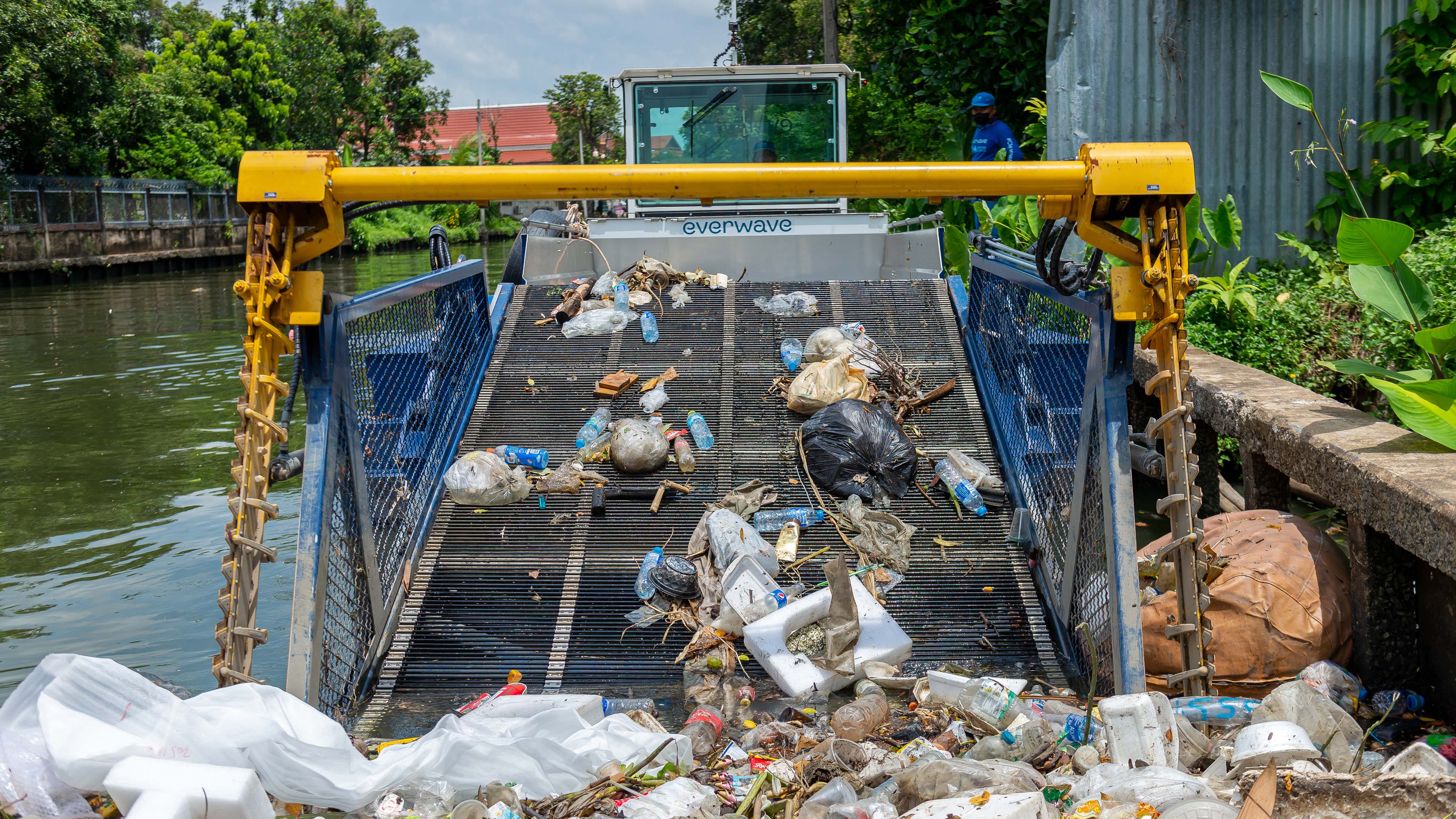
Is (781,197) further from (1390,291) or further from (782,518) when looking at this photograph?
(1390,291)

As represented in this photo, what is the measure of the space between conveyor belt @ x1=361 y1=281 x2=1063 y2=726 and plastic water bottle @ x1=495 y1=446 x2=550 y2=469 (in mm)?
122

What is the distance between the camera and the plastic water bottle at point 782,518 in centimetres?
394

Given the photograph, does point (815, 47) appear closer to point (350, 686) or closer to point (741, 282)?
point (741, 282)

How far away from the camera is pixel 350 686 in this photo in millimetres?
3123

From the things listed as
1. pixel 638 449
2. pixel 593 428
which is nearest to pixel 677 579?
pixel 638 449

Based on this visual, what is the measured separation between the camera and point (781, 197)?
260cm

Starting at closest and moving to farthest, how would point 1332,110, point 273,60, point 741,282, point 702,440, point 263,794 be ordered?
Answer: point 263,794 < point 702,440 < point 741,282 < point 1332,110 < point 273,60

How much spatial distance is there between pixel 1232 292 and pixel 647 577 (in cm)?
394

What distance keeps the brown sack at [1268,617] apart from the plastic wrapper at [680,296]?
10.3 feet

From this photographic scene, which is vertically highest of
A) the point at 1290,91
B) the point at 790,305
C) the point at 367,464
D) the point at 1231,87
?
→ the point at 1231,87

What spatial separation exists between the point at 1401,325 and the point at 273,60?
118 ft

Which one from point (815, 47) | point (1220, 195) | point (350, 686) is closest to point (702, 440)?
point (350, 686)

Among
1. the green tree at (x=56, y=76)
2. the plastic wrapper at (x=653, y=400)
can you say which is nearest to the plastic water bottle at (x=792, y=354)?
the plastic wrapper at (x=653, y=400)

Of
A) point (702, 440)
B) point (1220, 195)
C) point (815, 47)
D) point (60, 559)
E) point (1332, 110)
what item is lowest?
point (60, 559)
